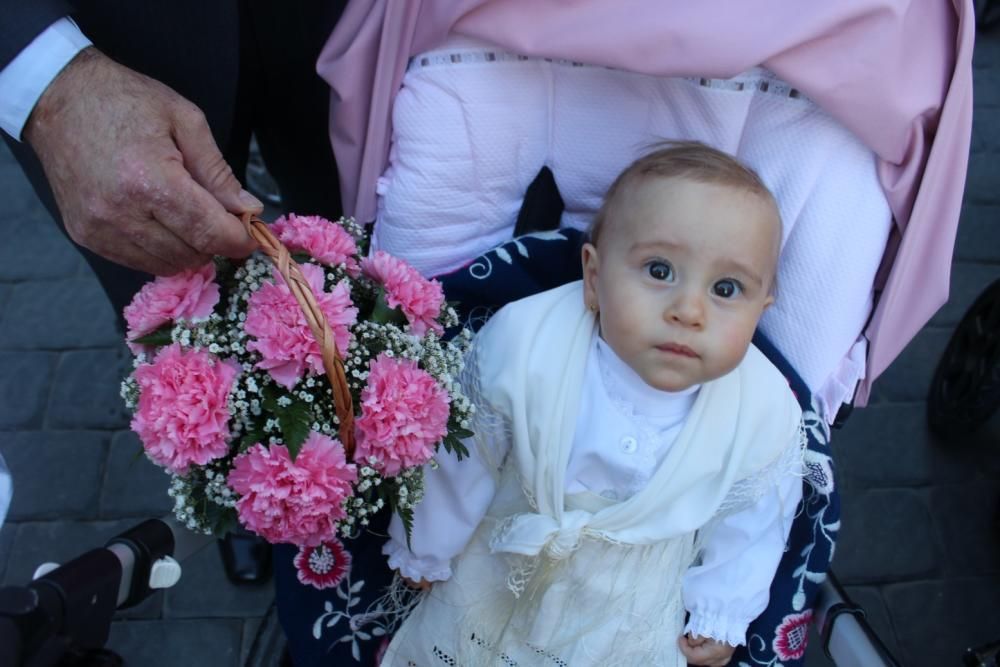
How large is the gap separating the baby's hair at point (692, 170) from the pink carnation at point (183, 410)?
653 mm

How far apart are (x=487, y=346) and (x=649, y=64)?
497 mm

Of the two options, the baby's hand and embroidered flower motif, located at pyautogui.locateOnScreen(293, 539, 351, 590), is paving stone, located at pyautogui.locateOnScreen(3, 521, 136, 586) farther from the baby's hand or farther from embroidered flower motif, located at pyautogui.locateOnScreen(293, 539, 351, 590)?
the baby's hand

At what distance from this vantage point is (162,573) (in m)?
1.28

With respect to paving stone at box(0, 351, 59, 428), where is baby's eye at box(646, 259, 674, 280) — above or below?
above

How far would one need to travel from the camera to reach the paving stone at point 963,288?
9.41ft

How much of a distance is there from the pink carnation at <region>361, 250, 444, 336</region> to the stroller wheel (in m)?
1.77

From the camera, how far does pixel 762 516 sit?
142 centimetres

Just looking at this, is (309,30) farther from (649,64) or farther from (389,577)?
(389,577)

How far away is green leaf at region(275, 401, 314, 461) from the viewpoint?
104 centimetres

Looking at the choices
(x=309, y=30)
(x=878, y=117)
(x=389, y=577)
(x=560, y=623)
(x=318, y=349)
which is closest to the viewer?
(x=318, y=349)

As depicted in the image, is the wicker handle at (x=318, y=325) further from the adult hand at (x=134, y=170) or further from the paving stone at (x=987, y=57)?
the paving stone at (x=987, y=57)

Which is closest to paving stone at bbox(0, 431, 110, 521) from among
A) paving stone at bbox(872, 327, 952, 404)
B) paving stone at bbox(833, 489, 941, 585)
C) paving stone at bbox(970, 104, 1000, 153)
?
paving stone at bbox(833, 489, 941, 585)

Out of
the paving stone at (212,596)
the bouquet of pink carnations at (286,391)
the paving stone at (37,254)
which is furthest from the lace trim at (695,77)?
the paving stone at (37,254)

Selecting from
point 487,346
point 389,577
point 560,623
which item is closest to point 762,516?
point 560,623
